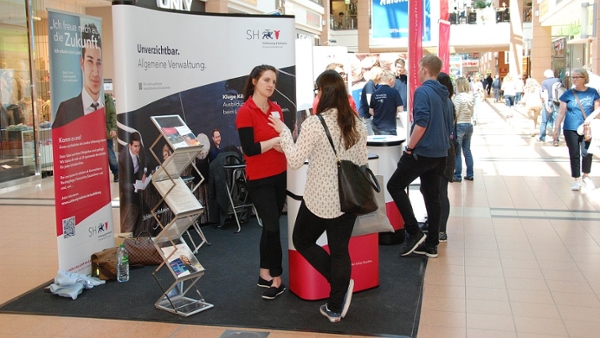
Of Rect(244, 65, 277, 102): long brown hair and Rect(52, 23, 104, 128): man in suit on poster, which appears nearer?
Rect(244, 65, 277, 102): long brown hair

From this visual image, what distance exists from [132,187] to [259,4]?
8.61 meters

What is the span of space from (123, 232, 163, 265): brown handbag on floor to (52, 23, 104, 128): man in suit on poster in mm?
1053

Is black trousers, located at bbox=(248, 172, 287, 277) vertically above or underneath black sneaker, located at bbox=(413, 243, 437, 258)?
above

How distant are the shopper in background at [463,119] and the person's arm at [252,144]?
177 inches

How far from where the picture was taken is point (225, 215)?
584 centimetres

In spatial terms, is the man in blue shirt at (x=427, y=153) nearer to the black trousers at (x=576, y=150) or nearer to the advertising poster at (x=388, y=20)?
the black trousers at (x=576, y=150)

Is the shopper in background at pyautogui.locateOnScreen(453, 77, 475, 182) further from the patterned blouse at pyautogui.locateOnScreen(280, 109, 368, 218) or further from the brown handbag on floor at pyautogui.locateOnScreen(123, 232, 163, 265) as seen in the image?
the patterned blouse at pyautogui.locateOnScreen(280, 109, 368, 218)

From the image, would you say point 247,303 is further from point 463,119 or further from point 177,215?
point 463,119

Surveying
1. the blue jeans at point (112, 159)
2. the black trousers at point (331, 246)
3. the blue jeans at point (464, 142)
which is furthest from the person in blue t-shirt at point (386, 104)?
the black trousers at point (331, 246)

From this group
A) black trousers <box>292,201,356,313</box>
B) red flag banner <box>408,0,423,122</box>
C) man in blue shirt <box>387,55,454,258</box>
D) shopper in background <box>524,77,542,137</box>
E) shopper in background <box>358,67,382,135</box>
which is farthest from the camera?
shopper in background <box>524,77,542,137</box>

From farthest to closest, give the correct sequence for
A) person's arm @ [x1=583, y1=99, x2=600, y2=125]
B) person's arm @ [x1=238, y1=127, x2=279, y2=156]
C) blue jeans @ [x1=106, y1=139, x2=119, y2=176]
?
1. blue jeans @ [x1=106, y1=139, x2=119, y2=176]
2. person's arm @ [x1=583, y1=99, x2=600, y2=125]
3. person's arm @ [x1=238, y1=127, x2=279, y2=156]

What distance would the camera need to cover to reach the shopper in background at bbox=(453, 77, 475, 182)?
7.60m

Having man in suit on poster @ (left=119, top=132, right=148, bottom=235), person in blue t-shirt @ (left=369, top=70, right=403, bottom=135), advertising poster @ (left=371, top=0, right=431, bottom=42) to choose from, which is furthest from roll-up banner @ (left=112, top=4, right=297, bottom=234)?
advertising poster @ (left=371, top=0, right=431, bottom=42)

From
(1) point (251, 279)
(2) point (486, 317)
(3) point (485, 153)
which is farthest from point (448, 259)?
(3) point (485, 153)
